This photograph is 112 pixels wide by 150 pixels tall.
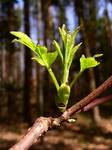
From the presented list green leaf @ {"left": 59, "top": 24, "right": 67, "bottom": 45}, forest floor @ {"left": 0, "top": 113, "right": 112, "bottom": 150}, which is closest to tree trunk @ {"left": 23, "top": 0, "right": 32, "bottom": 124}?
forest floor @ {"left": 0, "top": 113, "right": 112, "bottom": 150}

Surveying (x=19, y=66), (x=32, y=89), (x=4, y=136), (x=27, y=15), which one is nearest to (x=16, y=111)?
(x=32, y=89)

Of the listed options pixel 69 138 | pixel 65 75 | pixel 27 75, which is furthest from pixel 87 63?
pixel 27 75

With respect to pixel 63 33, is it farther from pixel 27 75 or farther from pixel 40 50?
pixel 27 75

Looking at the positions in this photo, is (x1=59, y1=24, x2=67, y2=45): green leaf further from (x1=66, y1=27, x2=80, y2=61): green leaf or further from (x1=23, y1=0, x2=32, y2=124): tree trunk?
(x1=23, y1=0, x2=32, y2=124): tree trunk

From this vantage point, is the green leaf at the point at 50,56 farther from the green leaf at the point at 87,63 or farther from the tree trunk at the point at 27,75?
the tree trunk at the point at 27,75

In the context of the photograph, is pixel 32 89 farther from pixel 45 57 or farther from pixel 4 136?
pixel 45 57

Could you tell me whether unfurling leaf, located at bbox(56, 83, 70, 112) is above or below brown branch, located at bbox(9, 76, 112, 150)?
→ above

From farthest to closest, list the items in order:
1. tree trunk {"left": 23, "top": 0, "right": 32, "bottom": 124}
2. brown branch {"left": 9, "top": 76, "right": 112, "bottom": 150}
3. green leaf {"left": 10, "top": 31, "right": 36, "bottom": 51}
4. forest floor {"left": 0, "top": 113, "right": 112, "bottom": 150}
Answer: tree trunk {"left": 23, "top": 0, "right": 32, "bottom": 124}
forest floor {"left": 0, "top": 113, "right": 112, "bottom": 150}
green leaf {"left": 10, "top": 31, "right": 36, "bottom": 51}
brown branch {"left": 9, "top": 76, "right": 112, "bottom": 150}
